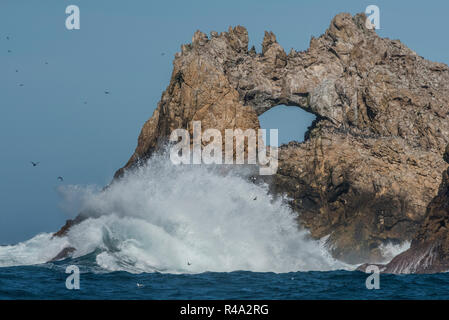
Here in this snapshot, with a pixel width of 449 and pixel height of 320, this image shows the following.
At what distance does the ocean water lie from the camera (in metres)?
24.6

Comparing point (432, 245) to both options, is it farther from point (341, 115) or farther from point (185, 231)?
point (341, 115)

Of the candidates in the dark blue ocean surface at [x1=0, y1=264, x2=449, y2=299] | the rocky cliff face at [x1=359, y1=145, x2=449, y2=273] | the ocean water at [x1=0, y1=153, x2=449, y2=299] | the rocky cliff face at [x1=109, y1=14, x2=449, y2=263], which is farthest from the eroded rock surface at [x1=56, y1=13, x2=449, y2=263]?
the dark blue ocean surface at [x1=0, y1=264, x2=449, y2=299]

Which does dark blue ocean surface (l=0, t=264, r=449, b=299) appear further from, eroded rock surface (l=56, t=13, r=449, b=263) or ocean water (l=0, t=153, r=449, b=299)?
eroded rock surface (l=56, t=13, r=449, b=263)

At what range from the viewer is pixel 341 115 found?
58000 mm

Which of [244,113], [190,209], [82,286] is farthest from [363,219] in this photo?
[82,286]

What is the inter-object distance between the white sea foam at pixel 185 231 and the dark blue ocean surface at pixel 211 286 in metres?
2.41

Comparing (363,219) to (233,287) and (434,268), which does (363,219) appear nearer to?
(434,268)

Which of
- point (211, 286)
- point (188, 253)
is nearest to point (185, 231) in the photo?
point (188, 253)

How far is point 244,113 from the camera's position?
5509 cm

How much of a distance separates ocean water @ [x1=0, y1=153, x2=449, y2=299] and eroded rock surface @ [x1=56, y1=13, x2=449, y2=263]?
282 cm

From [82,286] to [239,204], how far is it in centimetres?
1727

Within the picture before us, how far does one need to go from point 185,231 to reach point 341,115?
26.4 m

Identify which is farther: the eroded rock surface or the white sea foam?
the eroded rock surface

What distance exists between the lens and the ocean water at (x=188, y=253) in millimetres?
24594
